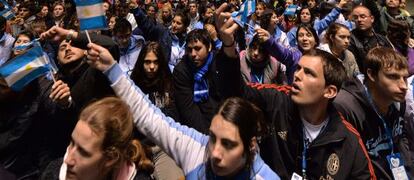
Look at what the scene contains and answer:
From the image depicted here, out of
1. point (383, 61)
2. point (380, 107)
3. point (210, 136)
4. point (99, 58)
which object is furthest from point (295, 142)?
point (99, 58)

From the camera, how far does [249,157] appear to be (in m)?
2.24

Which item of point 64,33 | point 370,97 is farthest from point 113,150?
point 370,97

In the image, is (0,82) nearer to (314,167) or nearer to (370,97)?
(314,167)

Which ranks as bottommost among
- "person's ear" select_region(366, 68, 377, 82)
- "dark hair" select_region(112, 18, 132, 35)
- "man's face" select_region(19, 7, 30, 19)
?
"man's face" select_region(19, 7, 30, 19)

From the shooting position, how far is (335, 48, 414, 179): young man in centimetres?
300

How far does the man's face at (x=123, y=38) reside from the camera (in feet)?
18.4

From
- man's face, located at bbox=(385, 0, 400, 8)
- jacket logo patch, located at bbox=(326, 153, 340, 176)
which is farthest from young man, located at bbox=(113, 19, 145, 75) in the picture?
man's face, located at bbox=(385, 0, 400, 8)

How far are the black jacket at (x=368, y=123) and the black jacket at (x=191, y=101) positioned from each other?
3.41 feet

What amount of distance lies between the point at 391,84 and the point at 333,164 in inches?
35.2

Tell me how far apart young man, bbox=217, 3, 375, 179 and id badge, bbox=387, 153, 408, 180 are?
0.57 metres

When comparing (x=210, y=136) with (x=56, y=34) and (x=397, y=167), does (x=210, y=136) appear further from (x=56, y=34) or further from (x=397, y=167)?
(x=397, y=167)

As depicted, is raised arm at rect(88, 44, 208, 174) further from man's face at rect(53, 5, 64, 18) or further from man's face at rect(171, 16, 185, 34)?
man's face at rect(53, 5, 64, 18)

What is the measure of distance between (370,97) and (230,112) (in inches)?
52.7

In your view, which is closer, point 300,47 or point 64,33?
point 64,33
